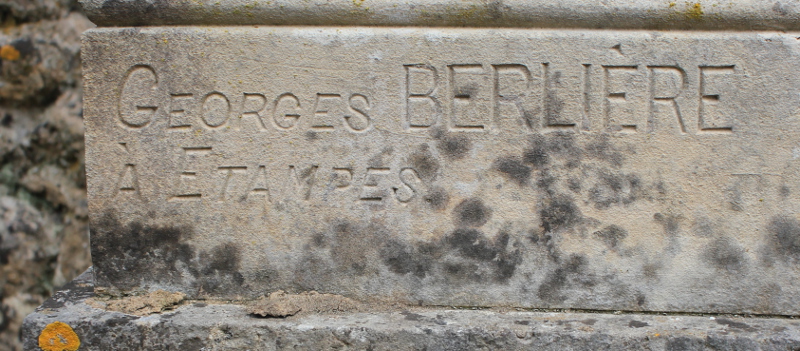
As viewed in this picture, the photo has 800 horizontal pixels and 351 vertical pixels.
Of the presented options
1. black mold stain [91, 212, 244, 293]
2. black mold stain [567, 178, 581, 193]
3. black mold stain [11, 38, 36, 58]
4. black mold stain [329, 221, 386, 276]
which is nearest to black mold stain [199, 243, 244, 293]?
black mold stain [91, 212, 244, 293]

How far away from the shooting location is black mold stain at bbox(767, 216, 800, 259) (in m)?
1.73

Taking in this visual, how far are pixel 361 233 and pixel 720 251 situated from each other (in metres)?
1.09

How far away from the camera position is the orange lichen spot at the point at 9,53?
8.10ft

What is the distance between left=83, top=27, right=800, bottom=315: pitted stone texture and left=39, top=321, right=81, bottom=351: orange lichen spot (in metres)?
0.32

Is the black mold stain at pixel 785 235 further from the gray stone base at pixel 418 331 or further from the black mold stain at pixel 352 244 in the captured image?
the black mold stain at pixel 352 244

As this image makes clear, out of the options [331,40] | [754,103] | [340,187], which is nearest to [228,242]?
[340,187]

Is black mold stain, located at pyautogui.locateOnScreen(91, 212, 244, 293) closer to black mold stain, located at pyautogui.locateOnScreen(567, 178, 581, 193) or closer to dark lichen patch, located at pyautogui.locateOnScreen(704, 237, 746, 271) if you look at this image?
black mold stain, located at pyautogui.locateOnScreen(567, 178, 581, 193)

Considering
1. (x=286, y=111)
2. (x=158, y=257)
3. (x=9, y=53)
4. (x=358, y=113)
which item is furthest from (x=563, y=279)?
(x=9, y=53)

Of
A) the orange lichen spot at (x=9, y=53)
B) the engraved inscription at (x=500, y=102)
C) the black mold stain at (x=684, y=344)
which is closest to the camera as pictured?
the black mold stain at (x=684, y=344)

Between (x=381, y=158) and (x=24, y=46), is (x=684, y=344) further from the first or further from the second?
(x=24, y=46)

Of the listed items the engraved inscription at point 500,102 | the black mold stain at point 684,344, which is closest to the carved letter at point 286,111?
the engraved inscription at point 500,102

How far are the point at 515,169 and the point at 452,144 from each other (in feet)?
0.67

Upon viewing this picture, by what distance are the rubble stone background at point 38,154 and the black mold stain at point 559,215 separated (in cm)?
208

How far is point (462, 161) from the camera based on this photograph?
1753mm
